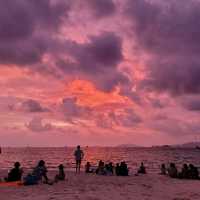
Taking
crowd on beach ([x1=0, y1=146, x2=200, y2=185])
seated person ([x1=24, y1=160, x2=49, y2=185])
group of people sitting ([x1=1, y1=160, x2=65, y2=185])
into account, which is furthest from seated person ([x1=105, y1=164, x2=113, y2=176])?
seated person ([x1=24, y1=160, x2=49, y2=185])

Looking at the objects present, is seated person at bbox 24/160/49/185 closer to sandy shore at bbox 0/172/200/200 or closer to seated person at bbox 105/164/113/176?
sandy shore at bbox 0/172/200/200

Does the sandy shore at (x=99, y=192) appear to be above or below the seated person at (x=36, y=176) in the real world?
below

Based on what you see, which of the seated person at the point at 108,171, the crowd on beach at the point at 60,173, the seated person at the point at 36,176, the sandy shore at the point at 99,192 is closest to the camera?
the sandy shore at the point at 99,192

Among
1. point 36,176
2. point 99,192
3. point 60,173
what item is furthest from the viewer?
point 60,173

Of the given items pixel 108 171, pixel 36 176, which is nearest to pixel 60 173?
pixel 36 176

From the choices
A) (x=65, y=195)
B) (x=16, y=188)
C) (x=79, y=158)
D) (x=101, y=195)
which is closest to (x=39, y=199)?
(x=65, y=195)

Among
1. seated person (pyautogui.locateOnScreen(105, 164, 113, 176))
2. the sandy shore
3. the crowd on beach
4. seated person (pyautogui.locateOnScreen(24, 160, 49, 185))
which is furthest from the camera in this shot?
seated person (pyautogui.locateOnScreen(105, 164, 113, 176))

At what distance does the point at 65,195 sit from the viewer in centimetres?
1543

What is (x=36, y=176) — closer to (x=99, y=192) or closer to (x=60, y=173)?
(x=60, y=173)

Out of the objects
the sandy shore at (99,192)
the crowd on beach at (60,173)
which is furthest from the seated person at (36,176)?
the sandy shore at (99,192)

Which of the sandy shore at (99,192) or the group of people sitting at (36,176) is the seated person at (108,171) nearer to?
the group of people sitting at (36,176)

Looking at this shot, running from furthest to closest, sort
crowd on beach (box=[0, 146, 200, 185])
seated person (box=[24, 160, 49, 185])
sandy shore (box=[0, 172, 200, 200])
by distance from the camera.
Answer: crowd on beach (box=[0, 146, 200, 185]), seated person (box=[24, 160, 49, 185]), sandy shore (box=[0, 172, 200, 200])

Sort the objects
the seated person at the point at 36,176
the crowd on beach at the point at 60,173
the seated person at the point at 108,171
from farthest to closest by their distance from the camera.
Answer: the seated person at the point at 108,171 → the crowd on beach at the point at 60,173 → the seated person at the point at 36,176

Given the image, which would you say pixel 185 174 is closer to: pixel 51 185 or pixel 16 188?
pixel 51 185
